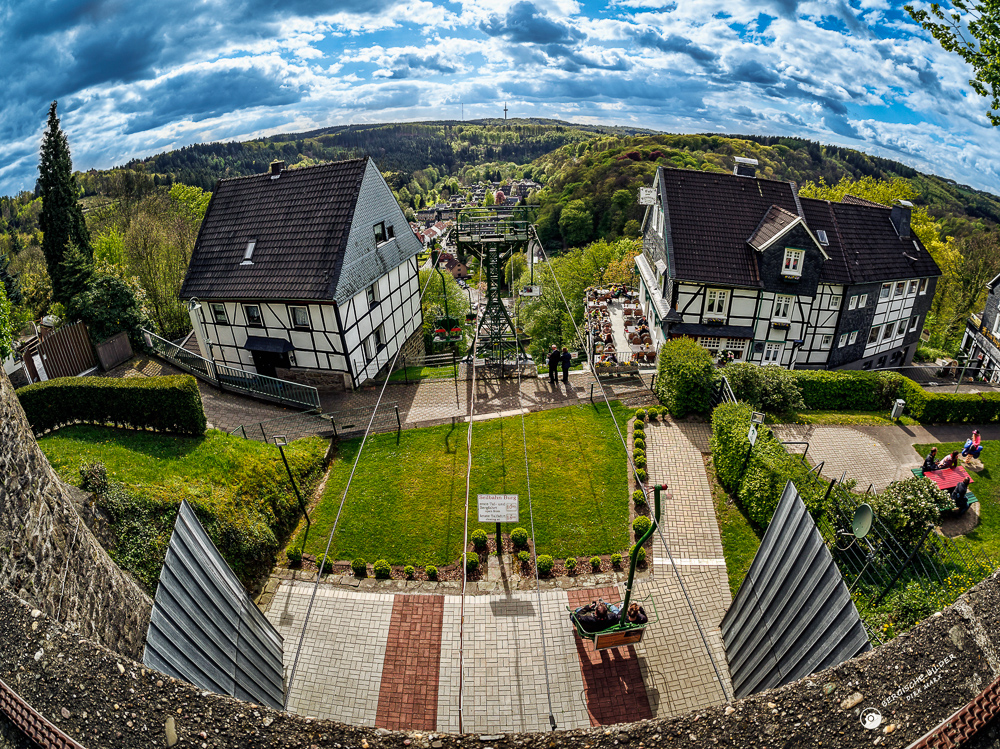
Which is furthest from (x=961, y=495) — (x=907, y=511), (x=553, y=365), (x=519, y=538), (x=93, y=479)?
(x=93, y=479)

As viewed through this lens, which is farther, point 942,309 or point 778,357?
point 942,309

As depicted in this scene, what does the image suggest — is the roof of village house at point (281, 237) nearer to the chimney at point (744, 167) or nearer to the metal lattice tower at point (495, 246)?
the metal lattice tower at point (495, 246)

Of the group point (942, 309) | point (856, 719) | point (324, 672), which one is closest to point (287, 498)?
point (324, 672)

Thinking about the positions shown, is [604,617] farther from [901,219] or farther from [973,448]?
[901,219]

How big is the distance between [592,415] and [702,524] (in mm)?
6493

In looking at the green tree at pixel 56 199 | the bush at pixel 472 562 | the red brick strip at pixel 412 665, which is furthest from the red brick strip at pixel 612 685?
the green tree at pixel 56 199

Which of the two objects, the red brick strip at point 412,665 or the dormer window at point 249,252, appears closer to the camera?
the red brick strip at point 412,665

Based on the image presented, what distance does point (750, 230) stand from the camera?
27.6m

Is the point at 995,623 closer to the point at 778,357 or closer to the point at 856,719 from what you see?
the point at 856,719

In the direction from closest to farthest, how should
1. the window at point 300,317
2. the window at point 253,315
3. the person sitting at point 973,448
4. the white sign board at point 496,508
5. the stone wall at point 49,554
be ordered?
the stone wall at point 49,554 → the white sign board at point 496,508 → the person sitting at point 973,448 → the window at point 300,317 → the window at point 253,315

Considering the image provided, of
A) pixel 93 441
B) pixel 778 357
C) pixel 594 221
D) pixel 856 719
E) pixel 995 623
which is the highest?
pixel 995 623

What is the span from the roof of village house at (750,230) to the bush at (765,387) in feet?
21.4

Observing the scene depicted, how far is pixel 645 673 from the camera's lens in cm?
1166

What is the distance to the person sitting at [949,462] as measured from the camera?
58.3 ft
